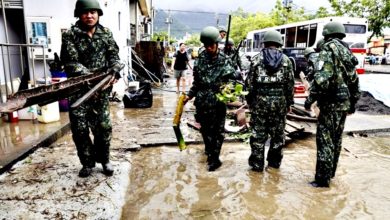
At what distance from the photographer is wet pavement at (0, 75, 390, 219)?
313 centimetres

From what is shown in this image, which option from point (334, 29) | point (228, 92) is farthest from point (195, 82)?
point (334, 29)

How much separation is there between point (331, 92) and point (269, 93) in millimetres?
730

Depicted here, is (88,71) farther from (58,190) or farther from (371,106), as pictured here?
(371,106)

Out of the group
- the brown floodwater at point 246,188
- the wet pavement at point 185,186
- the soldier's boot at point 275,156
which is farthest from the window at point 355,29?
the soldier's boot at point 275,156

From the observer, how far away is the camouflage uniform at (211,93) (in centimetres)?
418

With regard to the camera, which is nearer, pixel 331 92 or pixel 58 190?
pixel 58 190

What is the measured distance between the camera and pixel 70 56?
3559mm

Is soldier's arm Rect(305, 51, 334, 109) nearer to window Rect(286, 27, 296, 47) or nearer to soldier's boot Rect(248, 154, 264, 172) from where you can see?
soldier's boot Rect(248, 154, 264, 172)

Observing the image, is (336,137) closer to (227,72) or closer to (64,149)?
(227,72)

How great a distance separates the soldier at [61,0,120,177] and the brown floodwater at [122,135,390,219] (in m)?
0.57

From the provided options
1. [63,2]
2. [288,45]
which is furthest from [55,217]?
[288,45]

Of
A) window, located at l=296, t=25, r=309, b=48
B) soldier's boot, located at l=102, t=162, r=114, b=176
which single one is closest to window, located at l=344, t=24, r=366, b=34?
window, located at l=296, t=25, r=309, b=48

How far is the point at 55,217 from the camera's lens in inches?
114

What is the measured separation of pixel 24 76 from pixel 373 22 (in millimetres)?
24175
